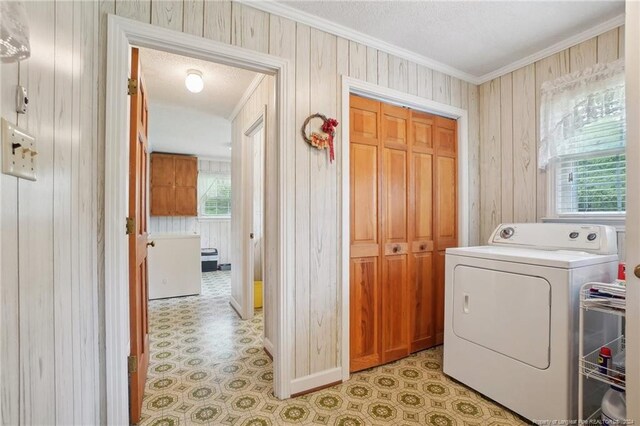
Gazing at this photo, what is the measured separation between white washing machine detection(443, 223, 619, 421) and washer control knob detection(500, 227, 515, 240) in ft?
0.36

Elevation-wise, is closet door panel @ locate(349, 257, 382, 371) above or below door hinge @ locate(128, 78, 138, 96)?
below

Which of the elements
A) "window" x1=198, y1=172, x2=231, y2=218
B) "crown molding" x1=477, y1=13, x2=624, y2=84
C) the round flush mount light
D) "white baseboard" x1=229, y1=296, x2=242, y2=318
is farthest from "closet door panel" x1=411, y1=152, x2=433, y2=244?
"window" x1=198, y1=172, x2=231, y2=218

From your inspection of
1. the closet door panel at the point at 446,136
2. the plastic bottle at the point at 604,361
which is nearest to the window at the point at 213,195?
the closet door panel at the point at 446,136

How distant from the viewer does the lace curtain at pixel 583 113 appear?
1.95m

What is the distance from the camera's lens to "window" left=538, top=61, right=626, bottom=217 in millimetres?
1958

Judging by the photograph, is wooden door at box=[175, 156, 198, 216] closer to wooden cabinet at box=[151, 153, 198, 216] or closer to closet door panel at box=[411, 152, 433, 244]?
wooden cabinet at box=[151, 153, 198, 216]

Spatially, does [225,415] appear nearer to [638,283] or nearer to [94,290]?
[94,290]

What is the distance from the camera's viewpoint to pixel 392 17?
1907mm

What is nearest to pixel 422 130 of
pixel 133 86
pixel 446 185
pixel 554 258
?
pixel 446 185

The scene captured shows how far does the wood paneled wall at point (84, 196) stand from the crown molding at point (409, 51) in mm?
42

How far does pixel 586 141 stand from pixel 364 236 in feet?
5.55

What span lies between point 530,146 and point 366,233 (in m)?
1.53

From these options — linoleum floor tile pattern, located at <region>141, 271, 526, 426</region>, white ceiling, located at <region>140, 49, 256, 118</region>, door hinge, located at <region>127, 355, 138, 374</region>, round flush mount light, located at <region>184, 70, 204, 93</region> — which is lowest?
linoleum floor tile pattern, located at <region>141, 271, 526, 426</region>

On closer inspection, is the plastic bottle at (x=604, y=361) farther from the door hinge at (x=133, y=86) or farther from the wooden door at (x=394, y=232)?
the door hinge at (x=133, y=86)
